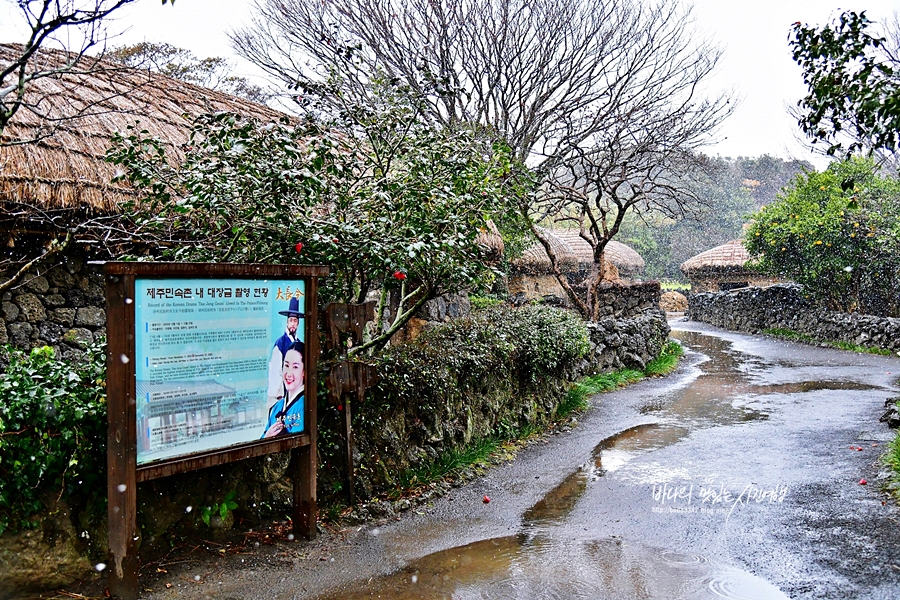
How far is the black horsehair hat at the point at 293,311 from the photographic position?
422 cm

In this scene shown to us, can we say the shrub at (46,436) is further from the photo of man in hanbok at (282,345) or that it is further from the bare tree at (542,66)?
the bare tree at (542,66)

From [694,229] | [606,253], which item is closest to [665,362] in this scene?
[606,253]

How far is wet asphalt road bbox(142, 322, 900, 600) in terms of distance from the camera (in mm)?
3818

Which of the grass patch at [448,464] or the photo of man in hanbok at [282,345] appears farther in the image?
the grass patch at [448,464]

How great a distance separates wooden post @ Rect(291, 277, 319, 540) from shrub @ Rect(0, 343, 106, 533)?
1.17 m

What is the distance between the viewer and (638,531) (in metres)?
4.77

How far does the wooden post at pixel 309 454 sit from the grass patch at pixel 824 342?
1429cm

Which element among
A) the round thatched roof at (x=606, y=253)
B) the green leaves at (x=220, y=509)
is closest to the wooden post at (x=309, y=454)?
the green leaves at (x=220, y=509)

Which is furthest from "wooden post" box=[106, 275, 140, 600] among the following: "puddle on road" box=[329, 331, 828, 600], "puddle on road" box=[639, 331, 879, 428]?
"puddle on road" box=[639, 331, 879, 428]

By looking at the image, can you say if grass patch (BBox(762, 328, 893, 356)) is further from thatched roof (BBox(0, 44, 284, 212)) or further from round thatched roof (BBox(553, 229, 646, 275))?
thatched roof (BBox(0, 44, 284, 212))

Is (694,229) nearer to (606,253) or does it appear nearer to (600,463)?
(606,253)

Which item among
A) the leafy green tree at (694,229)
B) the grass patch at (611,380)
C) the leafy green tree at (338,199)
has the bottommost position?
the grass patch at (611,380)

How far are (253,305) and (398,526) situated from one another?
1.92 metres

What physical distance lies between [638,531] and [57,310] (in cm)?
585
